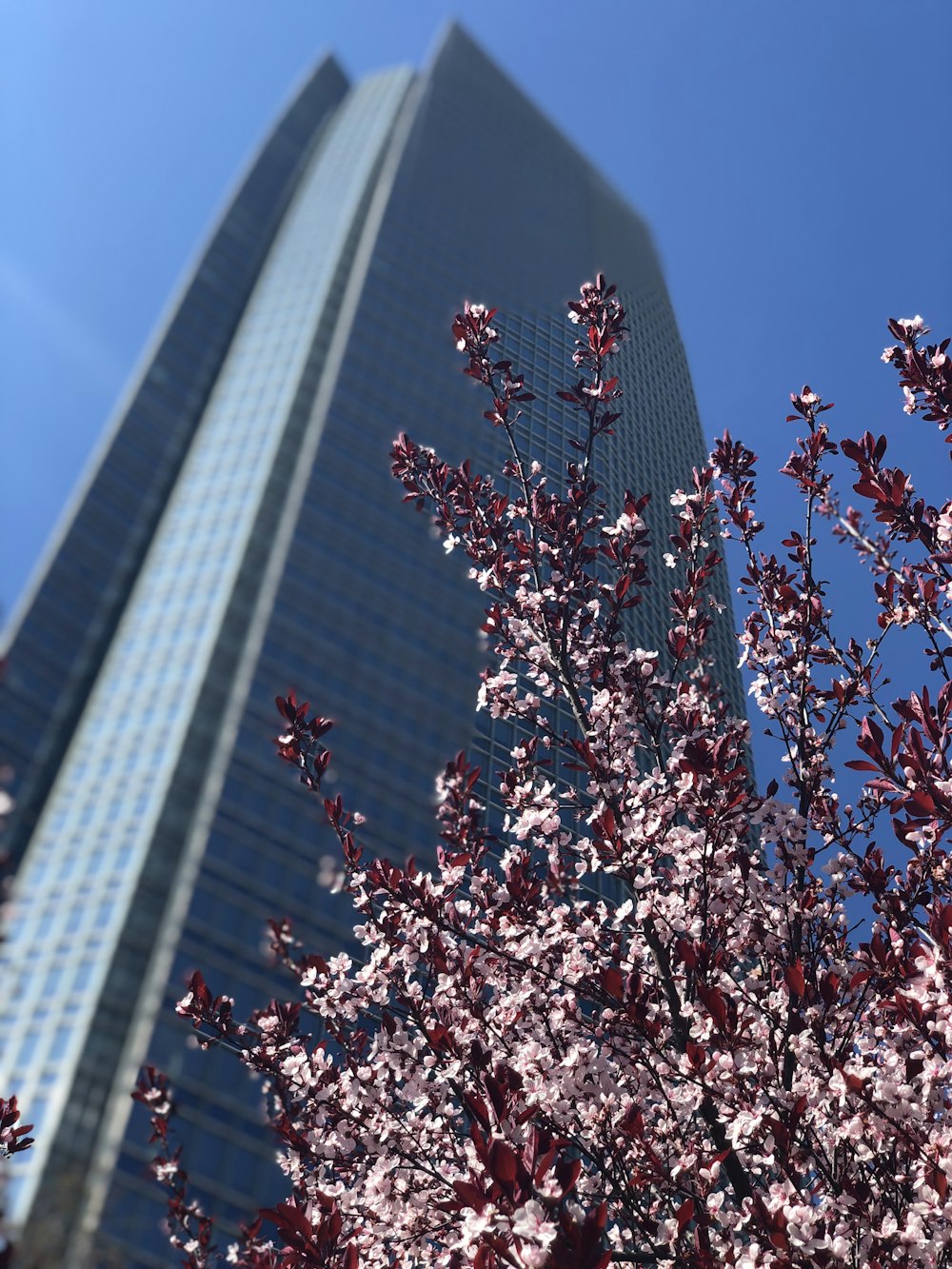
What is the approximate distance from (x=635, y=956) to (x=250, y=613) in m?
66.1

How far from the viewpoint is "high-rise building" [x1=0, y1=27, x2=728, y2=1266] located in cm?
4147

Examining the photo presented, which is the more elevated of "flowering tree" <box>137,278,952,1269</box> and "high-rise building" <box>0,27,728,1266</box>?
"high-rise building" <box>0,27,728,1266</box>

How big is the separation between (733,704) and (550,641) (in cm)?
136

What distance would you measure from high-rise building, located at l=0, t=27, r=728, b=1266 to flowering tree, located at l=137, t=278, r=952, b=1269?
0.82 m

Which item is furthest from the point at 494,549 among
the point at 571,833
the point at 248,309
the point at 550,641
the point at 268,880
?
the point at 248,309

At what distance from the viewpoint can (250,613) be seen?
69.6 m

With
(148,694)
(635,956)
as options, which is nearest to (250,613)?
(148,694)

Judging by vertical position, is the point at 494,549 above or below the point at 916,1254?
above

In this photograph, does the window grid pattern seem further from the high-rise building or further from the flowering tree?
the flowering tree

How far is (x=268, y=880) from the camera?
5672 centimetres

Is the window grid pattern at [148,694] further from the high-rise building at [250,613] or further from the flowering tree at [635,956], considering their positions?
the flowering tree at [635,956]

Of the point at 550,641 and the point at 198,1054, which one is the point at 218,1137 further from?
the point at 550,641

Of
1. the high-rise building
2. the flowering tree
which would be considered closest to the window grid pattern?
the high-rise building

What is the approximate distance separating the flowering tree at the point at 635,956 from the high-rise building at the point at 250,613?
823mm
